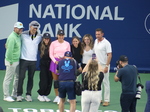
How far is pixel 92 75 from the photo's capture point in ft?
34.8

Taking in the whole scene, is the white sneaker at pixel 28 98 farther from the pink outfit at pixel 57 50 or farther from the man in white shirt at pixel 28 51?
the pink outfit at pixel 57 50

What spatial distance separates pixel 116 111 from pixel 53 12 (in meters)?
6.28

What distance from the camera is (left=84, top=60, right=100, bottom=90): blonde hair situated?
34.7ft

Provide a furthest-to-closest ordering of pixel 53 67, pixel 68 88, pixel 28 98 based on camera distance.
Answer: pixel 28 98 < pixel 53 67 < pixel 68 88

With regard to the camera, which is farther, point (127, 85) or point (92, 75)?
point (127, 85)

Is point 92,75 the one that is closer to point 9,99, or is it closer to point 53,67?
point 53,67

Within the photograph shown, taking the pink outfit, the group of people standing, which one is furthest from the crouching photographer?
the pink outfit

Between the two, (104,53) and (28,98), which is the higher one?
(104,53)

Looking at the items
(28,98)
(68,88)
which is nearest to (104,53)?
(68,88)

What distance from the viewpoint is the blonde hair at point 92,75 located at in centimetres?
1056

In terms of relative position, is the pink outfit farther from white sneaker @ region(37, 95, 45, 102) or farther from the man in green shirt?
white sneaker @ region(37, 95, 45, 102)

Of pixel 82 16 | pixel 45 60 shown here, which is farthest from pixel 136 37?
pixel 45 60

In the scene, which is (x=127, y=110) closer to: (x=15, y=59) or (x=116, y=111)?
(x=116, y=111)

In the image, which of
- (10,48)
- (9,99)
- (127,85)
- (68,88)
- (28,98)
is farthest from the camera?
(28,98)
